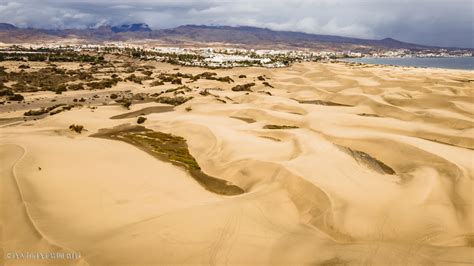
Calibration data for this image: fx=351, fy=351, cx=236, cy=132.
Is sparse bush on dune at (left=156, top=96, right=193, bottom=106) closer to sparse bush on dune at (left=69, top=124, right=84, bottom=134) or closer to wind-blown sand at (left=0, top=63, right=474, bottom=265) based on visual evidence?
wind-blown sand at (left=0, top=63, right=474, bottom=265)

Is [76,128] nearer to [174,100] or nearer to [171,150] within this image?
[171,150]

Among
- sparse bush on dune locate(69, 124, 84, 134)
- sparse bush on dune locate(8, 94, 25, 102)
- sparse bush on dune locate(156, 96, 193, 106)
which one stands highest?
sparse bush on dune locate(156, 96, 193, 106)

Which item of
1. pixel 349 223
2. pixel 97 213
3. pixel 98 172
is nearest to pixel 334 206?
pixel 349 223

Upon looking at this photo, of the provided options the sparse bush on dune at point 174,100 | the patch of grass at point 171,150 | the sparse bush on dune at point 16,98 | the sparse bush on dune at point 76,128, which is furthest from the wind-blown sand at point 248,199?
the sparse bush on dune at point 16,98

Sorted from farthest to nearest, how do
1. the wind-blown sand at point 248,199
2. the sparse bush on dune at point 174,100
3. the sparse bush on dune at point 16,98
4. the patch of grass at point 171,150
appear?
1. the sparse bush on dune at point 174,100
2. the sparse bush on dune at point 16,98
3. the patch of grass at point 171,150
4. the wind-blown sand at point 248,199

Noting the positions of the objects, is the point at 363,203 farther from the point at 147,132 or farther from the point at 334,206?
the point at 147,132

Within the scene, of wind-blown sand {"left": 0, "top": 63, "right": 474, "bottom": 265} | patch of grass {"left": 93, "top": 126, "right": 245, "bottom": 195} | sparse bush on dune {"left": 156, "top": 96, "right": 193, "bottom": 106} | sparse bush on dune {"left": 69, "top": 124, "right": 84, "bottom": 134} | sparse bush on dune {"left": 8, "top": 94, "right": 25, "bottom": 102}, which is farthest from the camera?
sparse bush on dune {"left": 156, "top": 96, "right": 193, "bottom": 106}

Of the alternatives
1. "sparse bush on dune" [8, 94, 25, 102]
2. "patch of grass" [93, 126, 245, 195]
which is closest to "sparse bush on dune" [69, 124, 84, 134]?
"patch of grass" [93, 126, 245, 195]

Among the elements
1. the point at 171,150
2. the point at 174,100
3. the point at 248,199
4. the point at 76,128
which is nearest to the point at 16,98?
the point at 174,100

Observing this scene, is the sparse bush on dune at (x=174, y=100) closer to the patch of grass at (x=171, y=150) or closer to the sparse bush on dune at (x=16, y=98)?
the patch of grass at (x=171, y=150)
